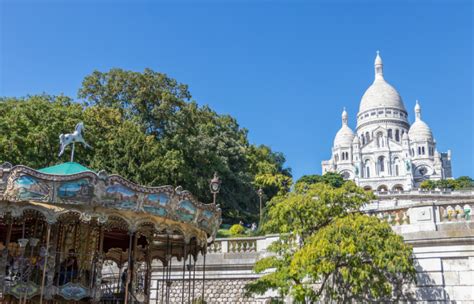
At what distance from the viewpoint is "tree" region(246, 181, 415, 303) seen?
557 inches

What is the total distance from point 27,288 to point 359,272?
8909 millimetres

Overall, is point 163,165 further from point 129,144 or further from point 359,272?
point 359,272

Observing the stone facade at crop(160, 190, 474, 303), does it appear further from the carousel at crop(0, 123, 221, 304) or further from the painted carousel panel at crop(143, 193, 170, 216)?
the painted carousel panel at crop(143, 193, 170, 216)

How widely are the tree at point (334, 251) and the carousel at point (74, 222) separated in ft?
8.20

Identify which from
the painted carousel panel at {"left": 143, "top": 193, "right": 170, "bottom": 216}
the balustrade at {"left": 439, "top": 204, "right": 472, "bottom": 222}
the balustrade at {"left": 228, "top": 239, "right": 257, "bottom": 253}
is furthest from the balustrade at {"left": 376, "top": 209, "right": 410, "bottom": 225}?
the painted carousel panel at {"left": 143, "top": 193, "right": 170, "bottom": 216}

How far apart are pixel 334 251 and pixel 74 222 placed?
7.40m

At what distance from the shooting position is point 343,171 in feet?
377

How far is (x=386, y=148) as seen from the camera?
11138 cm

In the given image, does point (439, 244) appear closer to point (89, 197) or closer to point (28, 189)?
point (89, 197)

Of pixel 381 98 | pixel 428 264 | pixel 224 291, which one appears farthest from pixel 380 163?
pixel 428 264

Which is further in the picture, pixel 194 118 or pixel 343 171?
pixel 343 171

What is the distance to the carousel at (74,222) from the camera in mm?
11938

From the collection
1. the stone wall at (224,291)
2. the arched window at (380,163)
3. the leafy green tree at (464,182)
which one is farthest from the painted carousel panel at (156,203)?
the arched window at (380,163)

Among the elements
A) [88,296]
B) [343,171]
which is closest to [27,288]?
[88,296]
